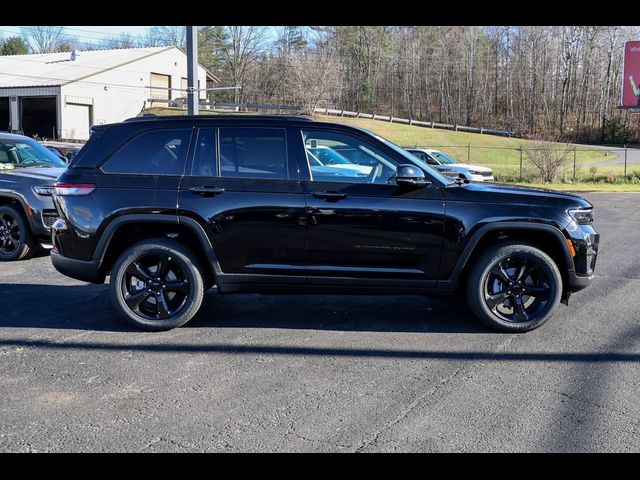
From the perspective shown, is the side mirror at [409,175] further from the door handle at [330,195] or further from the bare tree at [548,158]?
the bare tree at [548,158]

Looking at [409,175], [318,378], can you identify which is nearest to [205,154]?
[409,175]

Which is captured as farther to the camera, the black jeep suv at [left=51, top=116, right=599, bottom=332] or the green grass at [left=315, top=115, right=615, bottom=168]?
the green grass at [left=315, top=115, right=615, bottom=168]

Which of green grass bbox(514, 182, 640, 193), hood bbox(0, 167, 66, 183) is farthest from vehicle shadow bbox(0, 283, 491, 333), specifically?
green grass bbox(514, 182, 640, 193)

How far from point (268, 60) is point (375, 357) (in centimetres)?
7403

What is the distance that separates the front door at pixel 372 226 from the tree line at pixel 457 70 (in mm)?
68343

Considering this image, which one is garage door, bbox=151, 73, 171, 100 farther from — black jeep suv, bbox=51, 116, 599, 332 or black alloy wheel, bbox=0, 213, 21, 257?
black jeep suv, bbox=51, 116, 599, 332

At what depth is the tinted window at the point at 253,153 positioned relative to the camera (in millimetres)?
5648

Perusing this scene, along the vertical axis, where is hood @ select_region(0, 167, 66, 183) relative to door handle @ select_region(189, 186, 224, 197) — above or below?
above

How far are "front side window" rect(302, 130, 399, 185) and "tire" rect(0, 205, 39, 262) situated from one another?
525 centimetres

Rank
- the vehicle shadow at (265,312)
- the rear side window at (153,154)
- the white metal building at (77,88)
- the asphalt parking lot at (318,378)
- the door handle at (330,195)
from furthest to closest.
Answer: the white metal building at (77,88) → the vehicle shadow at (265,312) → the rear side window at (153,154) → the door handle at (330,195) → the asphalt parking lot at (318,378)

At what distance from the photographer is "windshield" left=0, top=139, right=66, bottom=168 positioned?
989cm

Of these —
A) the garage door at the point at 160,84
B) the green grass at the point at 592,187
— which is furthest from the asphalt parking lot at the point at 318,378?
the garage door at the point at 160,84

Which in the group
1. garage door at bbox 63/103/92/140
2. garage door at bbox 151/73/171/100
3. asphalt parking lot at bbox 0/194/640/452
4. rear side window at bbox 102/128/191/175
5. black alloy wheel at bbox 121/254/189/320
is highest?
garage door at bbox 151/73/171/100
